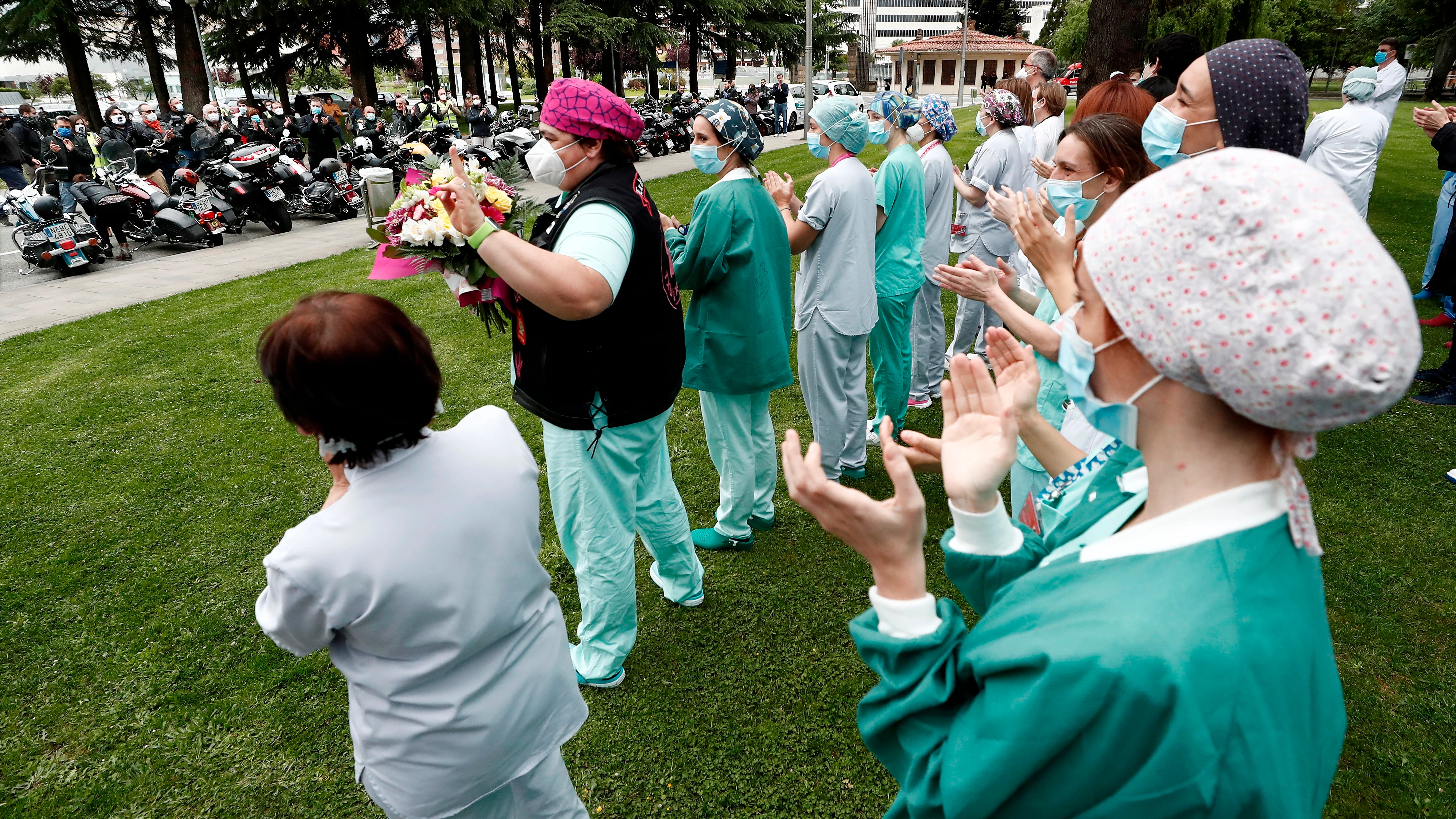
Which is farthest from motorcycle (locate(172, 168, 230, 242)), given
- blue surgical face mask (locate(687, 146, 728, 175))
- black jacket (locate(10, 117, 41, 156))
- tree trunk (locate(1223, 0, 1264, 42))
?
tree trunk (locate(1223, 0, 1264, 42))

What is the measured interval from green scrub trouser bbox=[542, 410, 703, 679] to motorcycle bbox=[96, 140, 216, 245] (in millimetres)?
10397

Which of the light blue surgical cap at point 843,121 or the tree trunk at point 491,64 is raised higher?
the tree trunk at point 491,64

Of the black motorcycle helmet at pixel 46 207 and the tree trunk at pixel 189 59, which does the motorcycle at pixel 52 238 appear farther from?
the tree trunk at pixel 189 59

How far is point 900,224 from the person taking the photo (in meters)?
4.47

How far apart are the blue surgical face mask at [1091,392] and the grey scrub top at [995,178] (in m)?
4.40

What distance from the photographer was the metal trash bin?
9.71 ft

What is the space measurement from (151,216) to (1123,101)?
40.1 feet

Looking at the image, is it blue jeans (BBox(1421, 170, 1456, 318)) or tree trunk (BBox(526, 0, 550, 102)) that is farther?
tree trunk (BBox(526, 0, 550, 102))

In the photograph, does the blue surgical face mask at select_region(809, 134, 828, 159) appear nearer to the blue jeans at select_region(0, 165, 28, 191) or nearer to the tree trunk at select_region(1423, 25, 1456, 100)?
the blue jeans at select_region(0, 165, 28, 191)

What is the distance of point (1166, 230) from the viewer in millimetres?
903

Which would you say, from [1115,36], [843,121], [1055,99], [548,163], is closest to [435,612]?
[548,163]

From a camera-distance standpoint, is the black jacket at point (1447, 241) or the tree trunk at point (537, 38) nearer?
the black jacket at point (1447, 241)

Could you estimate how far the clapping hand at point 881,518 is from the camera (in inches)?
43.9

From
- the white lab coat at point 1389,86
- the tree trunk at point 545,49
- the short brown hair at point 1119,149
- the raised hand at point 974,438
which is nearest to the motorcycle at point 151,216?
the short brown hair at point 1119,149
